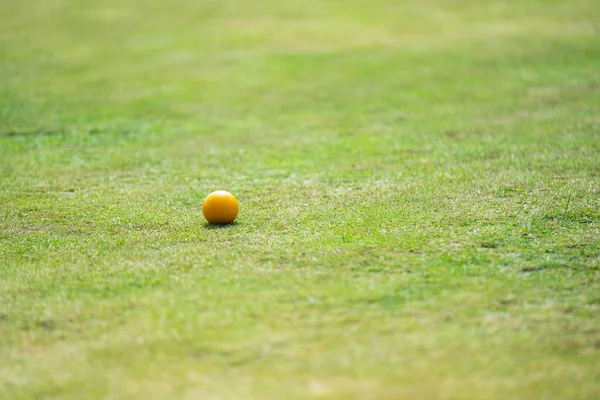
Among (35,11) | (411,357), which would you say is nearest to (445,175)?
(411,357)

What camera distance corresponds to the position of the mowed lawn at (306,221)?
542cm

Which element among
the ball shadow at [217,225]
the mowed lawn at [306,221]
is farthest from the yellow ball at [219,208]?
the mowed lawn at [306,221]

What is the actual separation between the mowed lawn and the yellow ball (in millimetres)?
190

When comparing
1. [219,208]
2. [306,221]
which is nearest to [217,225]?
[219,208]

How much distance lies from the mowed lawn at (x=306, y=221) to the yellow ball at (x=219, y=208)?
19 cm

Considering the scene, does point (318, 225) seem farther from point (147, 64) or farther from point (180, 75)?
point (147, 64)

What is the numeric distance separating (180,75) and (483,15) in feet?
38.5

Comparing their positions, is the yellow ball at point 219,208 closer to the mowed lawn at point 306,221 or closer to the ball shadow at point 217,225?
the ball shadow at point 217,225

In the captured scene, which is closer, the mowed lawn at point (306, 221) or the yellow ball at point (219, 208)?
the mowed lawn at point (306, 221)

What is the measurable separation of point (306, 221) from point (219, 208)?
1.07 metres

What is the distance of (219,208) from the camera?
8.75m

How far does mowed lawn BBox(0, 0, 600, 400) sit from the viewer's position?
17.8 ft

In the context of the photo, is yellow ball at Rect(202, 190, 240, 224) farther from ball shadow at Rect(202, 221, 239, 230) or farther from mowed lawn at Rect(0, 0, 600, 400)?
mowed lawn at Rect(0, 0, 600, 400)

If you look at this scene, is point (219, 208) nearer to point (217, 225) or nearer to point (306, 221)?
point (217, 225)
